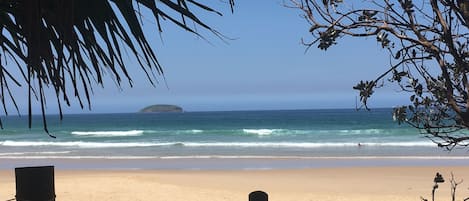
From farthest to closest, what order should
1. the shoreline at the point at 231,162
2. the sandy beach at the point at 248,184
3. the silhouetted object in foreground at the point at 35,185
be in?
the shoreline at the point at 231,162 < the sandy beach at the point at 248,184 < the silhouetted object in foreground at the point at 35,185

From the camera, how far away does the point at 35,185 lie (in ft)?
5.43

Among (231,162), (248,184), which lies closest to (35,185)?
(248,184)

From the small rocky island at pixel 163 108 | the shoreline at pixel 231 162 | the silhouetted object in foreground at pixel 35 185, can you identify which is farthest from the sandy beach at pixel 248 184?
the small rocky island at pixel 163 108

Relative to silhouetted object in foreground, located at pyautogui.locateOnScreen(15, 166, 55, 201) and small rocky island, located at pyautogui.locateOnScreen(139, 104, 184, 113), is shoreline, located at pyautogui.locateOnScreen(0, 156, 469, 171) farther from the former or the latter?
small rocky island, located at pyautogui.locateOnScreen(139, 104, 184, 113)

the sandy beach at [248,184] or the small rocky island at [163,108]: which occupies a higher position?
the small rocky island at [163,108]

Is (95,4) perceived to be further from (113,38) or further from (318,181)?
(318,181)

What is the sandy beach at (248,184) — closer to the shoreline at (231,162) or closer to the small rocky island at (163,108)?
the shoreline at (231,162)

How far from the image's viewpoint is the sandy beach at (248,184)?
11367mm

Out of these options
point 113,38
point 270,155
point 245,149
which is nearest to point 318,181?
point 270,155

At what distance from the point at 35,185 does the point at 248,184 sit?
1180 centimetres

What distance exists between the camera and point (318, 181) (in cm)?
1373

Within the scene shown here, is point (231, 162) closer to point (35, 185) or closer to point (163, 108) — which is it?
point (35, 185)

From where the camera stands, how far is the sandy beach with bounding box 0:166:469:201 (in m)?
11.4

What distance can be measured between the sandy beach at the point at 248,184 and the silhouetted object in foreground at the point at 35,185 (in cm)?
939
